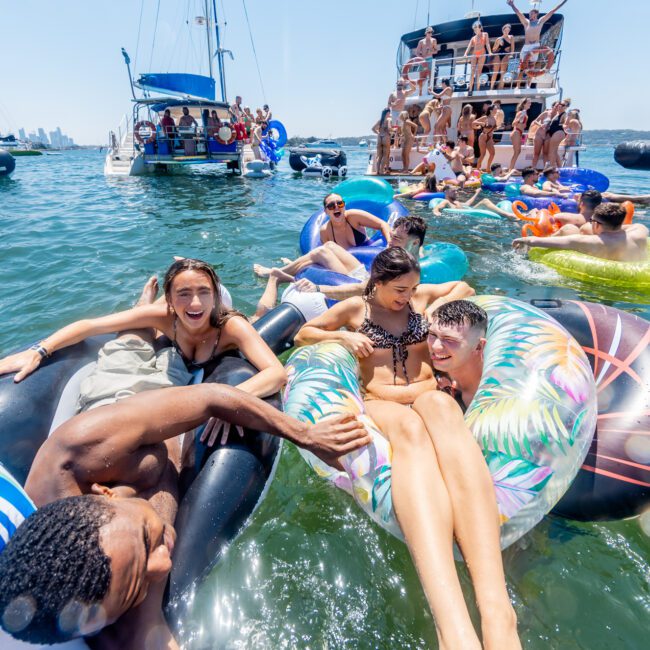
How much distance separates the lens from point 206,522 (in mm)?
1796

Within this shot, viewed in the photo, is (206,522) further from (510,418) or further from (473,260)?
(473,260)

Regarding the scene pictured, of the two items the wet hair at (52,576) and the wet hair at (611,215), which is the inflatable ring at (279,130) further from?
the wet hair at (52,576)

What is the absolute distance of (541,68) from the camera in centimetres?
Result: 1434

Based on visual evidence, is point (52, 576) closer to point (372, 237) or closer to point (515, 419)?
point (515, 419)

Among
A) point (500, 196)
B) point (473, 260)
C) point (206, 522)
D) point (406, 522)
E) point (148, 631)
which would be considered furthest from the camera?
point (500, 196)

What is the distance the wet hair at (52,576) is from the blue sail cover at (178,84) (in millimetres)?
19484

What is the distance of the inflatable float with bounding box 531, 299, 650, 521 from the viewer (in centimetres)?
206

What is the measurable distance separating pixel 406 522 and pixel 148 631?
966 mm

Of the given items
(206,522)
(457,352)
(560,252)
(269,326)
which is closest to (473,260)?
(560,252)

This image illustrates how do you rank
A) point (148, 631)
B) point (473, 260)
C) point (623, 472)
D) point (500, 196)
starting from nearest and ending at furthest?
point (148, 631), point (623, 472), point (473, 260), point (500, 196)

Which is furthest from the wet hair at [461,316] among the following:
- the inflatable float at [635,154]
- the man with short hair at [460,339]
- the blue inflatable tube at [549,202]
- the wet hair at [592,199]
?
the inflatable float at [635,154]

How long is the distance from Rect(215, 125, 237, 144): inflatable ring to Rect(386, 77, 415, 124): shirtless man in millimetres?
6154

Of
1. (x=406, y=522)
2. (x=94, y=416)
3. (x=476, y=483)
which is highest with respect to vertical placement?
(x=94, y=416)

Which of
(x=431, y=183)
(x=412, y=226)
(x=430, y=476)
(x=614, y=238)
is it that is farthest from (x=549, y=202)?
(x=430, y=476)
